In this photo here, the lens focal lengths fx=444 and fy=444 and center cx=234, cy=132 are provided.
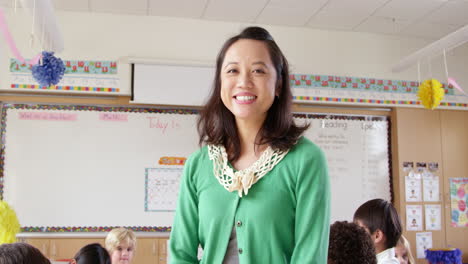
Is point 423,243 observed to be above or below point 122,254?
below

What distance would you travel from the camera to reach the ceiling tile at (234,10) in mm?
3738

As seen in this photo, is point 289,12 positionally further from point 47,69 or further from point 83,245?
point 83,245

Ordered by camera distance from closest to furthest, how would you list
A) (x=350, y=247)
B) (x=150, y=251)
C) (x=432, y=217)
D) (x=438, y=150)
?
(x=350, y=247) < (x=150, y=251) < (x=432, y=217) < (x=438, y=150)

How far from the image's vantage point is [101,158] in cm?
380

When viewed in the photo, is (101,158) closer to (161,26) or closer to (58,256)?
(58,256)

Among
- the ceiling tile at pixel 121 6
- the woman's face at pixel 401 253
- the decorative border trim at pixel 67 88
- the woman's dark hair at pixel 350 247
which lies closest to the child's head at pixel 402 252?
the woman's face at pixel 401 253

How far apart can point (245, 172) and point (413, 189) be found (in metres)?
3.84

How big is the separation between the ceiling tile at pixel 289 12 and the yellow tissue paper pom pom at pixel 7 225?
8.43 feet

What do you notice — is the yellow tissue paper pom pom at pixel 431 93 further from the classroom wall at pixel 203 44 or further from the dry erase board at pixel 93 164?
the dry erase board at pixel 93 164

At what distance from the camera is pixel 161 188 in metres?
3.85

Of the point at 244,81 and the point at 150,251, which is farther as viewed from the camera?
the point at 150,251

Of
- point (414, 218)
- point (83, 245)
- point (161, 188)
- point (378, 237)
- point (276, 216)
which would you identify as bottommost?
point (83, 245)

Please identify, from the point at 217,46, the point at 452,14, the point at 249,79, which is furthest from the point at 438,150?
the point at 249,79

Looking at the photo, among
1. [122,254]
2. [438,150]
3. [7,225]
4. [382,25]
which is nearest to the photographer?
[7,225]
